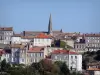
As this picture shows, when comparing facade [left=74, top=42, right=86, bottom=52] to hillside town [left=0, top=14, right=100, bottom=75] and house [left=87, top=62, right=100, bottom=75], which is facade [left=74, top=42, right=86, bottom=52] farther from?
house [left=87, top=62, right=100, bottom=75]

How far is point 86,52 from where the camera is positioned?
5934 centimetres

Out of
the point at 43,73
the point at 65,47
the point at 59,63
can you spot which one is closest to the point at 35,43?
the point at 65,47

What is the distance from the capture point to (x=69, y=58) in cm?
5209

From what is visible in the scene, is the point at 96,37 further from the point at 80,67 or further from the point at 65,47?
the point at 80,67

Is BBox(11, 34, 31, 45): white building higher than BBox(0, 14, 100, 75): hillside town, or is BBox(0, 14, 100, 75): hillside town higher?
BBox(11, 34, 31, 45): white building

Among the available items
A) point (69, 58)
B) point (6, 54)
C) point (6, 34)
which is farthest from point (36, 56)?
point (6, 34)

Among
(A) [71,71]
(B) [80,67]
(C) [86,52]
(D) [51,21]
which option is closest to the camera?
(A) [71,71]

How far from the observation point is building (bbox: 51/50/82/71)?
51537mm

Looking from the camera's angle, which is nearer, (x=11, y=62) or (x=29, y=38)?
(x=11, y=62)

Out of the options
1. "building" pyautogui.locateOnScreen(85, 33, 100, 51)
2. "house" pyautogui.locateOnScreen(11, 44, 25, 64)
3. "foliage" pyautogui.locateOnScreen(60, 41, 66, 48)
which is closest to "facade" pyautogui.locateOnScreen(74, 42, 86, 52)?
"foliage" pyautogui.locateOnScreen(60, 41, 66, 48)

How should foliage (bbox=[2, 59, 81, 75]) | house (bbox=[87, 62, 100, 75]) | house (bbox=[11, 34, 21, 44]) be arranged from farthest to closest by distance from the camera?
house (bbox=[11, 34, 21, 44]) → house (bbox=[87, 62, 100, 75]) → foliage (bbox=[2, 59, 81, 75])

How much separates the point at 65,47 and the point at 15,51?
9846mm

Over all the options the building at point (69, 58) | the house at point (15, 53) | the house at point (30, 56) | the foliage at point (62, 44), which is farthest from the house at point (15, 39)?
the building at point (69, 58)

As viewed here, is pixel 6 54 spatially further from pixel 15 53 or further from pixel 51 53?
pixel 51 53
